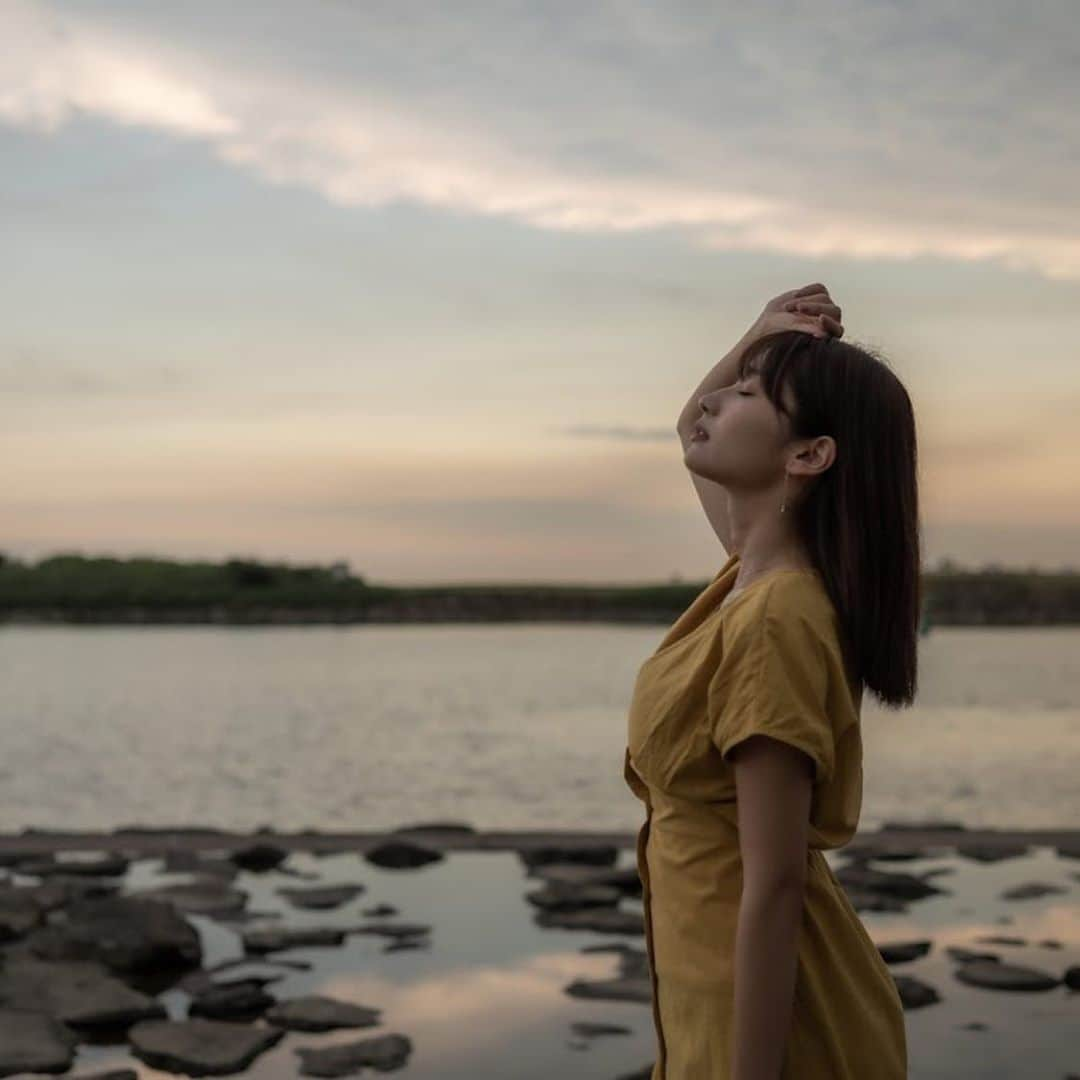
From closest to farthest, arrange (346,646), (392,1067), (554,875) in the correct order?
(392,1067) → (554,875) → (346,646)

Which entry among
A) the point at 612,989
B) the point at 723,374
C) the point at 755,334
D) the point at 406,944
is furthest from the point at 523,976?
the point at 755,334

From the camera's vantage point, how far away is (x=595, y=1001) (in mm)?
6180

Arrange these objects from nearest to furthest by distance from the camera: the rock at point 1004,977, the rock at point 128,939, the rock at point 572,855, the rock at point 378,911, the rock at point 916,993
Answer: the rock at point 916,993, the rock at point 1004,977, the rock at point 128,939, the rock at point 378,911, the rock at point 572,855

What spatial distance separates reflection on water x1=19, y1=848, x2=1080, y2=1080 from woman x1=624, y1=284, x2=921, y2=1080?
352cm

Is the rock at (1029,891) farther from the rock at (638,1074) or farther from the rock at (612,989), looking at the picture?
the rock at (638,1074)

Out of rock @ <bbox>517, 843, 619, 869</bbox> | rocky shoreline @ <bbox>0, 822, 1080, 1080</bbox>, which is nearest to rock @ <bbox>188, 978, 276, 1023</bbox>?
rocky shoreline @ <bbox>0, 822, 1080, 1080</bbox>

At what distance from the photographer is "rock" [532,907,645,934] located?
288 inches

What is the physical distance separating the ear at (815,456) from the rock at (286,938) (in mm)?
5484

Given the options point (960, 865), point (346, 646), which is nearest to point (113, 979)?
point (960, 865)

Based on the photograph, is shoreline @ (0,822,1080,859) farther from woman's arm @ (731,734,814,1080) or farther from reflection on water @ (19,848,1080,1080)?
woman's arm @ (731,734,814,1080)

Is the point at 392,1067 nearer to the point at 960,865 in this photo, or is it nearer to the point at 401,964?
the point at 401,964

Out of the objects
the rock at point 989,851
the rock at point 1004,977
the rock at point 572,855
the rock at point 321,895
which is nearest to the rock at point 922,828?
the rock at point 989,851

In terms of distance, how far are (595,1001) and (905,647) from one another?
445cm

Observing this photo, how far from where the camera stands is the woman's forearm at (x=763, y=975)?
1.85m
